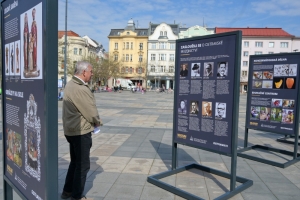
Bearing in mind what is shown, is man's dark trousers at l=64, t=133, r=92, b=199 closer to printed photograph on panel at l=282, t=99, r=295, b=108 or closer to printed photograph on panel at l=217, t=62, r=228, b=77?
printed photograph on panel at l=217, t=62, r=228, b=77

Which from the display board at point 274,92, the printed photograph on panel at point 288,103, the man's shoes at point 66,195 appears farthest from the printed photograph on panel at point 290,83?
the man's shoes at point 66,195

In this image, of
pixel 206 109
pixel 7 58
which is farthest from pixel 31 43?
pixel 206 109

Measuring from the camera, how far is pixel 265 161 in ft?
19.2

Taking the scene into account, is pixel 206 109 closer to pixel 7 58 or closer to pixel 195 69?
pixel 195 69

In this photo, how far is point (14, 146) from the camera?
240cm

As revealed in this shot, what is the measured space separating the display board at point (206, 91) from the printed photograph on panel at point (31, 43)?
2.72 m

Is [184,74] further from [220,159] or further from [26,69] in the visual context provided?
[26,69]

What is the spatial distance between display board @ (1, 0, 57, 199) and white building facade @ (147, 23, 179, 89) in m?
67.4

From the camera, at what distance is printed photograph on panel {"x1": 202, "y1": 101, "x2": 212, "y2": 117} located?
13.6ft

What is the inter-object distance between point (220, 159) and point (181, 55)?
2.84 metres

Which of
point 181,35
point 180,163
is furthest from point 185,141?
point 181,35

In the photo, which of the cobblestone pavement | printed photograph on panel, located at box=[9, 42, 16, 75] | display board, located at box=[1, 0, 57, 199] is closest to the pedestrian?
the cobblestone pavement

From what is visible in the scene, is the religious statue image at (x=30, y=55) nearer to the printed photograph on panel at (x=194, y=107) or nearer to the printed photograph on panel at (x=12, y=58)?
the printed photograph on panel at (x=12, y=58)

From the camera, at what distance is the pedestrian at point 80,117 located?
3.22 meters
